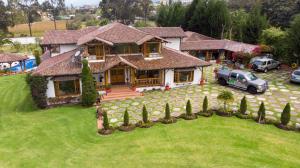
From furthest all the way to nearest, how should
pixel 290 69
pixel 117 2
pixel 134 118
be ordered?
pixel 117 2 < pixel 290 69 < pixel 134 118

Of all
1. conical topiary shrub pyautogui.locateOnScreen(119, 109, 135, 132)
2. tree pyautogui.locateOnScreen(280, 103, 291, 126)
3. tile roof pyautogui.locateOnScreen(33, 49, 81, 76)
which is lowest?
conical topiary shrub pyautogui.locateOnScreen(119, 109, 135, 132)

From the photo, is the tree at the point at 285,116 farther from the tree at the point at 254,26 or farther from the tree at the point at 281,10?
the tree at the point at 281,10

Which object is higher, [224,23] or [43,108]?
[224,23]

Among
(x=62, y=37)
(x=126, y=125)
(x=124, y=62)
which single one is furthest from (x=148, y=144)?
(x=62, y=37)

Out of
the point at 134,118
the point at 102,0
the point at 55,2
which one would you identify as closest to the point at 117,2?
the point at 102,0

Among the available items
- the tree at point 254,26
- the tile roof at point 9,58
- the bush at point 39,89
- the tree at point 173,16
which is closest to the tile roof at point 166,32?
the tree at point 254,26

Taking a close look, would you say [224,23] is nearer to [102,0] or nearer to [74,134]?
[74,134]

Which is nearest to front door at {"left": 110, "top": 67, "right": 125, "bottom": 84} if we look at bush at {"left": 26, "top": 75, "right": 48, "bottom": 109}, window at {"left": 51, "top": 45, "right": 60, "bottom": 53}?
bush at {"left": 26, "top": 75, "right": 48, "bottom": 109}

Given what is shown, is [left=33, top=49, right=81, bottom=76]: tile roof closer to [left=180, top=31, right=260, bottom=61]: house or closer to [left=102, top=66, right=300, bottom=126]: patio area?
[left=102, top=66, right=300, bottom=126]: patio area
